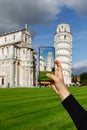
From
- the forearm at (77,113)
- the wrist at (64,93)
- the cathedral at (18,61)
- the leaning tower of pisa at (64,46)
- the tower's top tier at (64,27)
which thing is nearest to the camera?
the forearm at (77,113)

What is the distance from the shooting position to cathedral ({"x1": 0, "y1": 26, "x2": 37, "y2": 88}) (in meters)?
113

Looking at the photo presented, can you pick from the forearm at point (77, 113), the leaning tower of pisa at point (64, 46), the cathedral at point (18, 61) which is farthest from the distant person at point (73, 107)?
the leaning tower of pisa at point (64, 46)

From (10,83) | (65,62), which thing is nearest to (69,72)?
(65,62)

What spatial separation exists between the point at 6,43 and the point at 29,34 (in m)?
10.3

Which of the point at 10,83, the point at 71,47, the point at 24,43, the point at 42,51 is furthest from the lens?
the point at 71,47

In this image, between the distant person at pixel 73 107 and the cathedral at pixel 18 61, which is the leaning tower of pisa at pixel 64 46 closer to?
the cathedral at pixel 18 61

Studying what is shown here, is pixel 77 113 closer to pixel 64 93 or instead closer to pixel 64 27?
pixel 64 93

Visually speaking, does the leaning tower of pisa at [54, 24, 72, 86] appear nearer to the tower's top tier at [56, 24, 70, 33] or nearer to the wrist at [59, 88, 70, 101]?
the tower's top tier at [56, 24, 70, 33]

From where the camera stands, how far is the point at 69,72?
175 m

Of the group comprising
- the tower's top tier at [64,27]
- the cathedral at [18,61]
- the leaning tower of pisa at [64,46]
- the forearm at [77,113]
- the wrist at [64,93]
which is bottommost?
the forearm at [77,113]

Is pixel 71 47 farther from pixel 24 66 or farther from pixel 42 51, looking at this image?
pixel 42 51

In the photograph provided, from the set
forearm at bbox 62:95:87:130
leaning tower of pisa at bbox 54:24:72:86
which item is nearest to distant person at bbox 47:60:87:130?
forearm at bbox 62:95:87:130

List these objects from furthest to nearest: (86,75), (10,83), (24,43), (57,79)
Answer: (86,75)
(24,43)
(10,83)
(57,79)

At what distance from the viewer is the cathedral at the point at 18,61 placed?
112562mm
